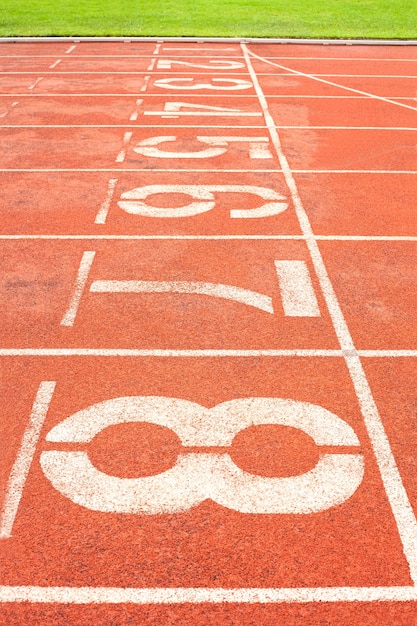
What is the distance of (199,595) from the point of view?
14.3 feet

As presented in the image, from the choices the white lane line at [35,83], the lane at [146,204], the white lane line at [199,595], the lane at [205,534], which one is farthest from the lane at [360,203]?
the white lane line at [35,83]

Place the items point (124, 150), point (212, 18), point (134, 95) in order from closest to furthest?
point (124, 150), point (134, 95), point (212, 18)

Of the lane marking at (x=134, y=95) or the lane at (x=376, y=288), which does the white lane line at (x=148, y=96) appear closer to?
the lane marking at (x=134, y=95)

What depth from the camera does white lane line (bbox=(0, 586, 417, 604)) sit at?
433 centimetres

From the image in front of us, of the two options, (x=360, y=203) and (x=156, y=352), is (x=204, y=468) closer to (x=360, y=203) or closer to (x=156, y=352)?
(x=156, y=352)

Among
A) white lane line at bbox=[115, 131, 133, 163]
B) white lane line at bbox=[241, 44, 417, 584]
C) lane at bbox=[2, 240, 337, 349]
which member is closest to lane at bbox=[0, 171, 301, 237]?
lane at bbox=[2, 240, 337, 349]

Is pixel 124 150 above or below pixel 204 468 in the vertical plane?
above

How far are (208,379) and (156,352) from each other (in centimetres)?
65

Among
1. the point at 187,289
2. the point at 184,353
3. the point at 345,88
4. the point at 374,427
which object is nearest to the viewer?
the point at 374,427

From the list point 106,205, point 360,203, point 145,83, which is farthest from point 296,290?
point 145,83

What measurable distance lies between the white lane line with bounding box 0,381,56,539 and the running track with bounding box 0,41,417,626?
2 centimetres

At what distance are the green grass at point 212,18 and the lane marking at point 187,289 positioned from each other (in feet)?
63.3

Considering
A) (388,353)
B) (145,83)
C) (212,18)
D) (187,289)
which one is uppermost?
(212,18)

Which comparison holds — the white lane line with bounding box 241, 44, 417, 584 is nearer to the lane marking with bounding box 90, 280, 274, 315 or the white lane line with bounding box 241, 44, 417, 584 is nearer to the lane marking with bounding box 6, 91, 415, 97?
the lane marking with bounding box 90, 280, 274, 315
